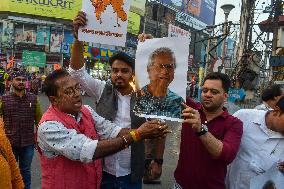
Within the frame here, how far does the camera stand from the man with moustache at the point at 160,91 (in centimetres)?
212

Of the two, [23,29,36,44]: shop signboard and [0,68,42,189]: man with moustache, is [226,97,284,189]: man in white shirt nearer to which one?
[0,68,42,189]: man with moustache

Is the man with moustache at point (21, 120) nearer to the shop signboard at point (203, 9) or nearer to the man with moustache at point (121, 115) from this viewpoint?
the man with moustache at point (121, 115)

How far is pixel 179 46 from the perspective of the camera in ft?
7.03

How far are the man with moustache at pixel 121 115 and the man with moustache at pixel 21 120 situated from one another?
2.09 metres

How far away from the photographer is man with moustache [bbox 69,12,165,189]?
287cm

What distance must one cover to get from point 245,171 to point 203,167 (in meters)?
0.33

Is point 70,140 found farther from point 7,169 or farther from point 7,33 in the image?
point 7,33

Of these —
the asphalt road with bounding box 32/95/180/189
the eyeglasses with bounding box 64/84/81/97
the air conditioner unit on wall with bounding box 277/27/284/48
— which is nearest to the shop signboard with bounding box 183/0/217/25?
the air conditioner unit on wall with bounding box 277/27/284/48

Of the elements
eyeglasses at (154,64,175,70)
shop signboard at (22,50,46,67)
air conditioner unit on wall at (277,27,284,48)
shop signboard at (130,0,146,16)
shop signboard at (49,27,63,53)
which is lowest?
eyeglasses at (154,64,175,70)

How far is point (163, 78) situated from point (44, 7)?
38503 mm

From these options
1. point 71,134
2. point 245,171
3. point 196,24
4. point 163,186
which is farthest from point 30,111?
point 196,24

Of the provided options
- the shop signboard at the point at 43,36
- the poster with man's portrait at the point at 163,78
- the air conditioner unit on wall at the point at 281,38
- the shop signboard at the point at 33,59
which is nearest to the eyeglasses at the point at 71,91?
the poster with man's portrait at the point at 163,78

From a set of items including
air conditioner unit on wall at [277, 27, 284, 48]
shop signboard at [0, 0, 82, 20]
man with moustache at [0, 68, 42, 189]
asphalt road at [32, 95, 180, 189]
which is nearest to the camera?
man with moustache at [0, 68, 42, 189]

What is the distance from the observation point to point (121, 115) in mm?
2918
